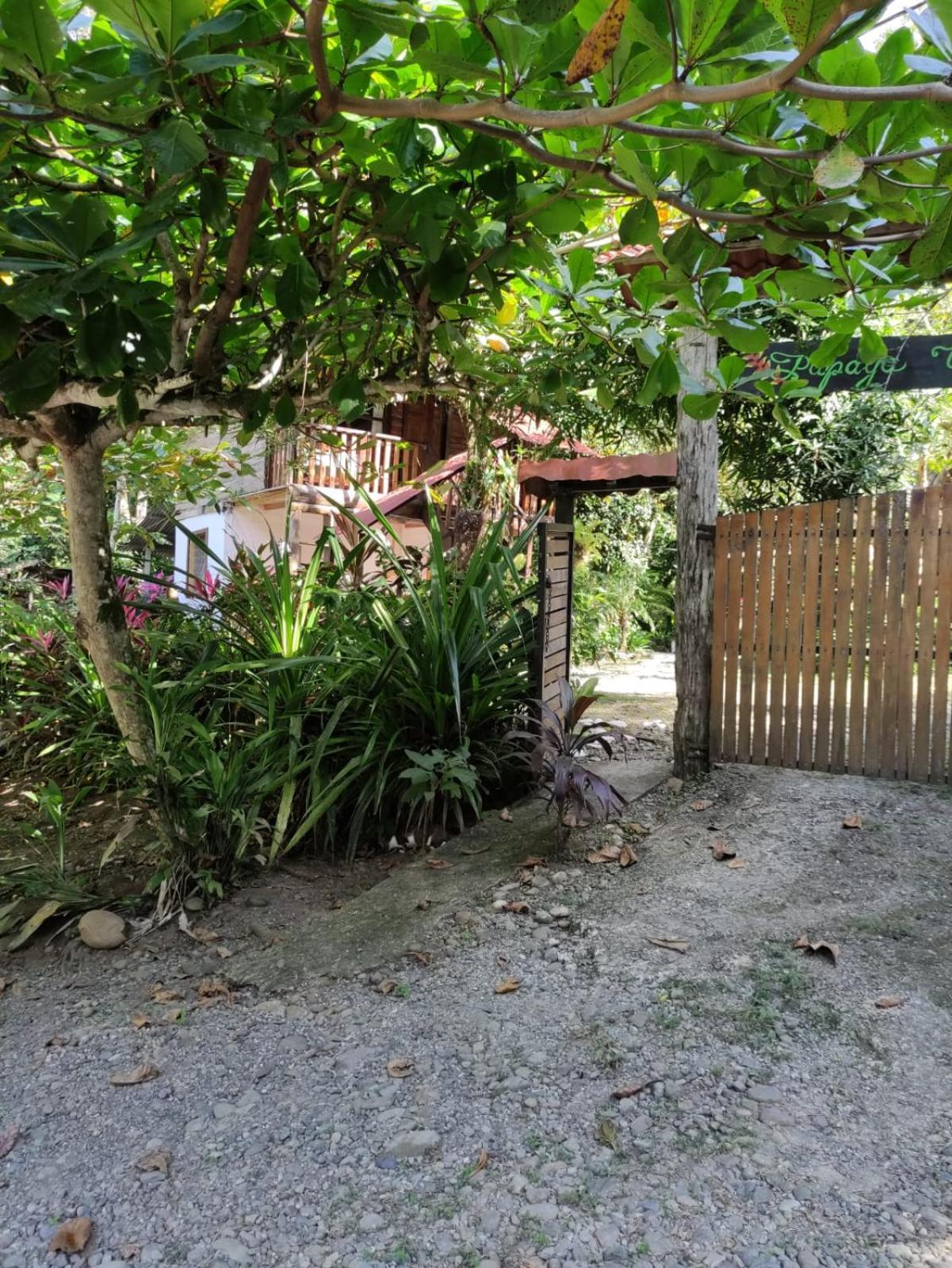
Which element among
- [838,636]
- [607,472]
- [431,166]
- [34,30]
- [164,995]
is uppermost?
[431,166]

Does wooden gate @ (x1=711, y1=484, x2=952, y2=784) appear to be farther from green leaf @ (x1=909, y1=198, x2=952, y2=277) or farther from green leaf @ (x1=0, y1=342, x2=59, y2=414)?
green leaf @ (x1=0, y1=342, x2=59, y2=414)

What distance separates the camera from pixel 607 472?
448 cm

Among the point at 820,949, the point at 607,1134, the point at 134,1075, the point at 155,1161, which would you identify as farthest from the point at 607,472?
the point at 155,1161

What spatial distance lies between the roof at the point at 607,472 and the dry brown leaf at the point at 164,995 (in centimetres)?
307

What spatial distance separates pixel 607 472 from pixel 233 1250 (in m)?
3.74

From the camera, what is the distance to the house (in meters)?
8.68

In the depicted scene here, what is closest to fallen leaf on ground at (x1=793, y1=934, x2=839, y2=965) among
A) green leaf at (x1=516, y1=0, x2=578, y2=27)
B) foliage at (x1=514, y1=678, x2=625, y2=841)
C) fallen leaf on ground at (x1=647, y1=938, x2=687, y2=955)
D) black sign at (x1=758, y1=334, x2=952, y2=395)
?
fallen leaf on ground at (x1=647, y1=938, x2=687, y2=955)

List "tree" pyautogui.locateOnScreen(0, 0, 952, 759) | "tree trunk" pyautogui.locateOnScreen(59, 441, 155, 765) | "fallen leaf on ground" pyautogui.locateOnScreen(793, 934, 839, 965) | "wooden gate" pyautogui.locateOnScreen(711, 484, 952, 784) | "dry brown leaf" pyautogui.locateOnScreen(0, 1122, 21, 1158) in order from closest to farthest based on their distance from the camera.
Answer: "tree" pyautogui.locateOnScreen(0, 0, 952, 759) → "dry brown leaf" pyautogui.locateOnScreen(0, 1122, 21, 1158) → "fallen leaf on ground" pyautogui.locateOnScreen(793, 934, 839, 965) → "tree trunk" pyautogui.locateOnScreen(59, 441, 155, 765) → "wooden gate" pyautogui.locateOnScreen(711, 484, 952, 784)

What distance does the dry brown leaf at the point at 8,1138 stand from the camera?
6.28ft

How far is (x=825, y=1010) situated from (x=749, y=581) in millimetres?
2462

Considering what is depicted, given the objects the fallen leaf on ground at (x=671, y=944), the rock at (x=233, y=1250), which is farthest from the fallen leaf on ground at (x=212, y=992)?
the fallen leaf on ground at (x=671, y=944)

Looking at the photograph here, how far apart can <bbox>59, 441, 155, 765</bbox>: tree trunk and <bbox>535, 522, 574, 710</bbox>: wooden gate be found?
190 centimetres

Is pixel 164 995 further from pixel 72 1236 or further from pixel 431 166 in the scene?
pixel 431 166

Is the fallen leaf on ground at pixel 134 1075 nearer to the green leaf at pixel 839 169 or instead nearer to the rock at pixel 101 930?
the rock at pixel 101 930
